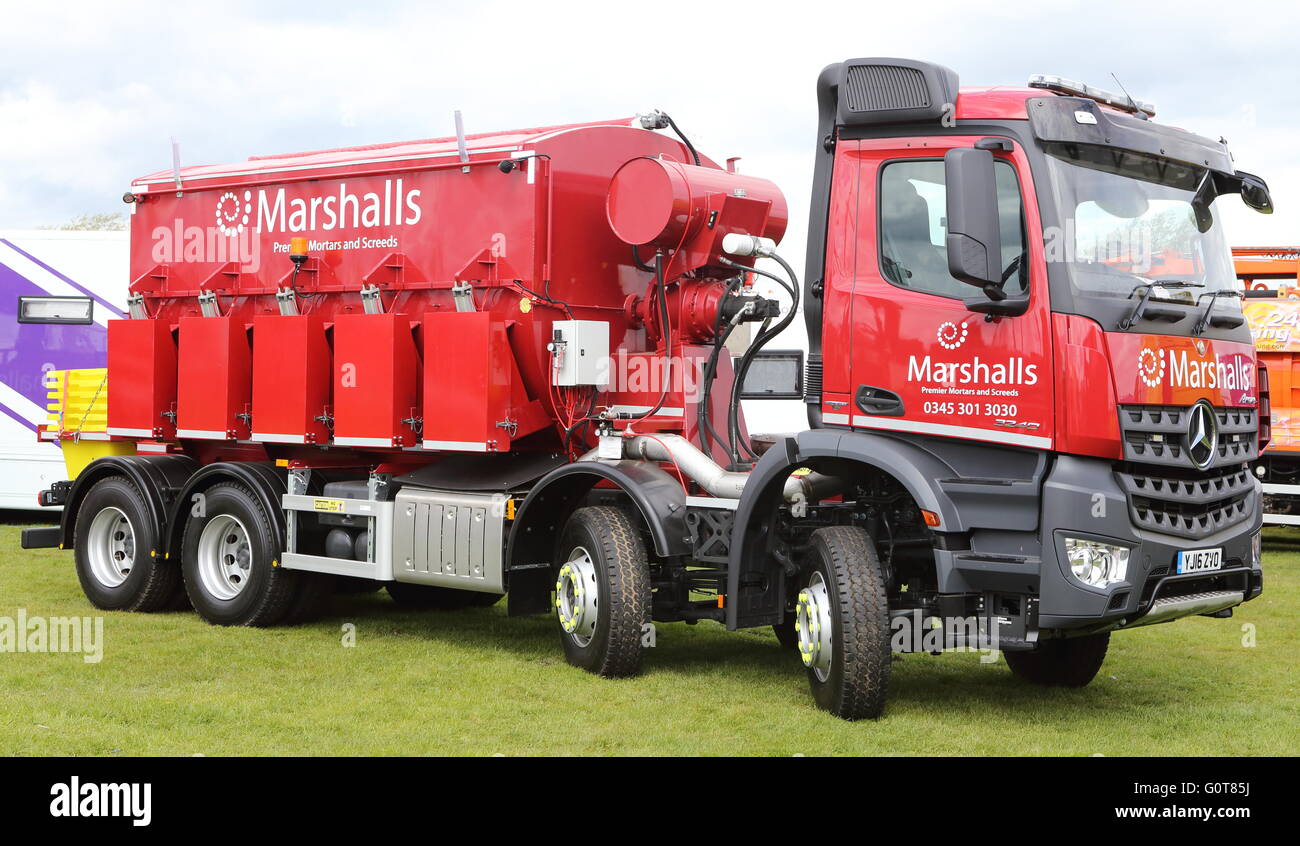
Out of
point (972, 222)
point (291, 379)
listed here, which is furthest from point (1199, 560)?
point (291, 379)

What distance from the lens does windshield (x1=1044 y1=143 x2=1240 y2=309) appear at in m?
6.91

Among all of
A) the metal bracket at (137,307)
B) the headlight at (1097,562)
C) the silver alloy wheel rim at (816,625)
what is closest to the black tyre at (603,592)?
the silver alloy wheel rim at (816,625)

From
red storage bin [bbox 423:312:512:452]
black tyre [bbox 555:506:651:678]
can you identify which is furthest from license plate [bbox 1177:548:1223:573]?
red storage bin [bbox 423:312:512:452]

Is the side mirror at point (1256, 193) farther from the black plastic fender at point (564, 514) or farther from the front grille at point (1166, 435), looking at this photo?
the black plastic fender at point (564, 514)

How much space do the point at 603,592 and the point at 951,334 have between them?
9.03ft

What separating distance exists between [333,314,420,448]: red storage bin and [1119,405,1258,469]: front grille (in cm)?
499

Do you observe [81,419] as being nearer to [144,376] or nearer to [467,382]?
[144,376]

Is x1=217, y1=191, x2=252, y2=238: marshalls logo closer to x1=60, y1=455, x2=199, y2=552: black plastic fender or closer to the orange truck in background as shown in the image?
x1=60, y1=455, x2=199, y2=552: black plastic fender

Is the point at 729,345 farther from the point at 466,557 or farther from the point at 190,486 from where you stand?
the point at 190,486

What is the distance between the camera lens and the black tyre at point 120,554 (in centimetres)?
1126

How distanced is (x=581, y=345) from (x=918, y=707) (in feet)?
10.2

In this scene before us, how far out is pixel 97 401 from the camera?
12570mm

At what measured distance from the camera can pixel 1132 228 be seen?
282 inches

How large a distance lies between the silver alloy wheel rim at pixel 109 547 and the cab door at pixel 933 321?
6.69 meters
